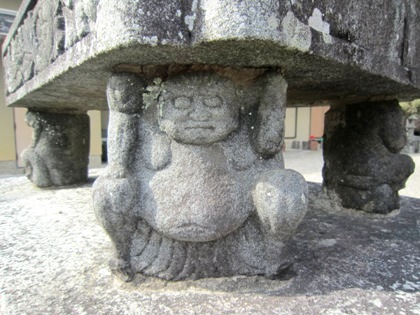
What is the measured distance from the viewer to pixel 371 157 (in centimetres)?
179

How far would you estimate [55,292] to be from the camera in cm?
106

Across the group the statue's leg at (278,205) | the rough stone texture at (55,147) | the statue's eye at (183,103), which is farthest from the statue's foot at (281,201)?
Result: the rough stone texture at (55,147)

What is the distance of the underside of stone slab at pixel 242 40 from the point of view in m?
0.81

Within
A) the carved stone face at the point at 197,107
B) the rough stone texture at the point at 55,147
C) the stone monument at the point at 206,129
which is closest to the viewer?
the stone monument at the point at 206,129

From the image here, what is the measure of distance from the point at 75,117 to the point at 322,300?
2.21 metres

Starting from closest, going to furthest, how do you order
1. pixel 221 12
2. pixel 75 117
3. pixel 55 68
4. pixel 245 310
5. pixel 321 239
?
pixel 221 12 < pixel 245 310 < pixel 55 68 < pixel 321 239 < pixel 75 117

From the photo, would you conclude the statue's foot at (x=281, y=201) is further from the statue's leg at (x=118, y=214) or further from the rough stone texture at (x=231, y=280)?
the statue's leg at (x=118, y=214)

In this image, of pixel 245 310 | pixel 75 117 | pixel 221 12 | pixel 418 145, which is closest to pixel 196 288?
pixel 245 310

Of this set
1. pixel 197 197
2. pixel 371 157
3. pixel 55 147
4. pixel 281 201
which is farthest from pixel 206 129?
pixel 55 147

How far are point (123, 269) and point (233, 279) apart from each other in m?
0.37

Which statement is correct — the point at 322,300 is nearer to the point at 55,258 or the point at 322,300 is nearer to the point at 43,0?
the point at 55,258

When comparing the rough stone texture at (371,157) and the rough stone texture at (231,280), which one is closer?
the rough stone texture at (231,280)

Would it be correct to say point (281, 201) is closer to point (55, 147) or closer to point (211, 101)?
point (211, 101)

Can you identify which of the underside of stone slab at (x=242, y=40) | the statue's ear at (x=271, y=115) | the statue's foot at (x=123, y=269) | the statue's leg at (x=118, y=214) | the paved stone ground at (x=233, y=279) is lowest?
the paved stone ground at (x=233, y=279)
